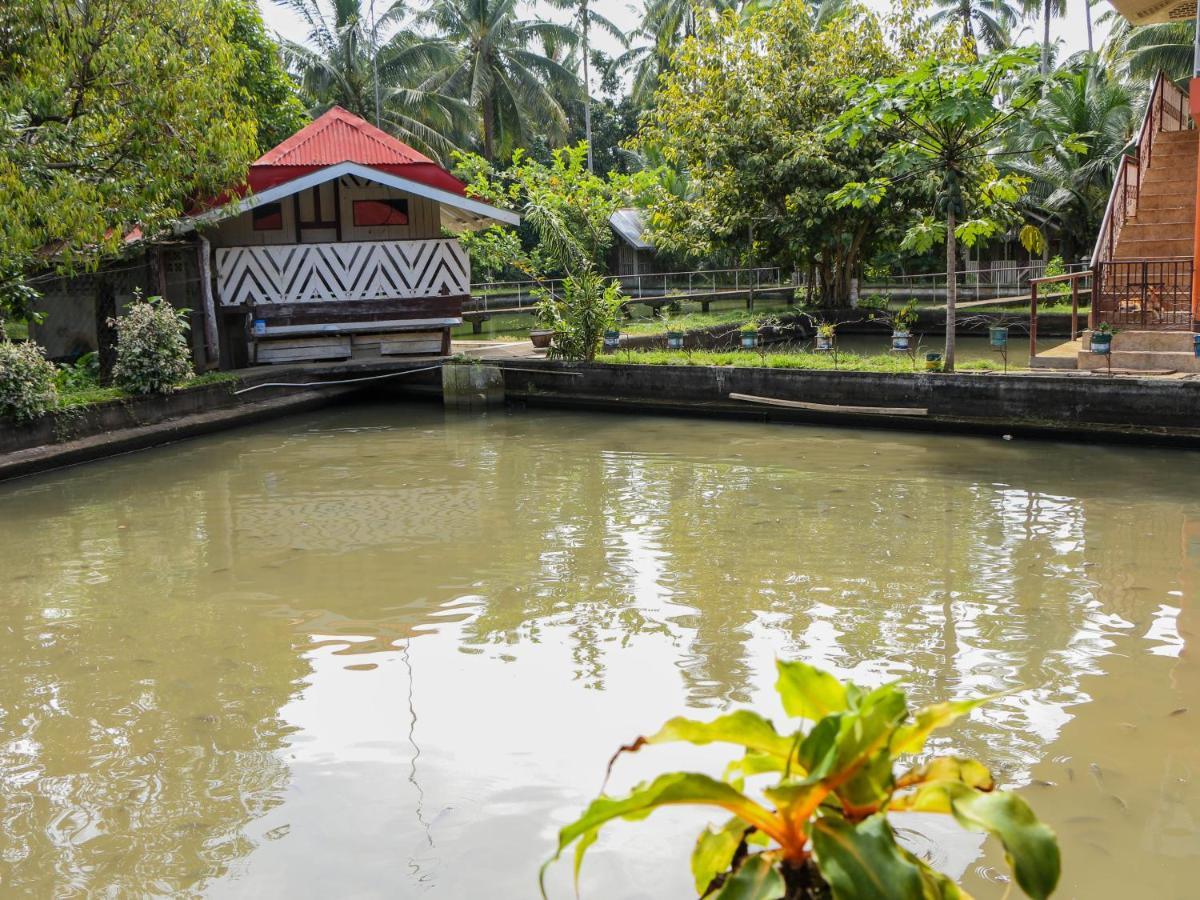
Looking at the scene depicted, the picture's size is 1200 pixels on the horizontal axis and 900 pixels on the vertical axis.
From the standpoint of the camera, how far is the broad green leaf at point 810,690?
6.61 feet

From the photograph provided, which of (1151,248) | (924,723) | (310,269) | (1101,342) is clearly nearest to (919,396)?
(1101,342)

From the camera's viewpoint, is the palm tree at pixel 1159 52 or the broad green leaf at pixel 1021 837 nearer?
the broad green leaf at pixel 1021 837

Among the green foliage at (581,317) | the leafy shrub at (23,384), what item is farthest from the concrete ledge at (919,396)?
the leafy shrub at (23,384)

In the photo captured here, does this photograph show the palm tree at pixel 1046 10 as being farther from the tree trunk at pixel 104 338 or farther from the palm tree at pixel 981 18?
the tree trunk at pixel 104 338

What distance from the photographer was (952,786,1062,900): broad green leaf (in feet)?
5.67

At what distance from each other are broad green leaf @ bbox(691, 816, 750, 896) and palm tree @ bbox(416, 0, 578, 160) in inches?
1207

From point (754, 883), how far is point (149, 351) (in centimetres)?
1352

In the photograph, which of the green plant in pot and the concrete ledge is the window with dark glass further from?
the green plant in pot

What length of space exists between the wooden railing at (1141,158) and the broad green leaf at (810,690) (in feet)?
45.9

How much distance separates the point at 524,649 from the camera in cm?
650

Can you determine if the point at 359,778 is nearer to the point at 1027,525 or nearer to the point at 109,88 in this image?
the point at 1027,525

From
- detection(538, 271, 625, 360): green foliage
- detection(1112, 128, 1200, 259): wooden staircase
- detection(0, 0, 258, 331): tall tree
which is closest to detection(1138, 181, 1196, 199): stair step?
detection(1112, 128, 1200, 259): wooden staircase

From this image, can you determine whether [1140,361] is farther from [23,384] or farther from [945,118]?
[23,384]

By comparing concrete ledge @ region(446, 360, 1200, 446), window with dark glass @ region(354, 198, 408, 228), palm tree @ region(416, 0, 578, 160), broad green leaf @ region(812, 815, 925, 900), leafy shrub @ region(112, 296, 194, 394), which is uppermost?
palm tree @ region(416, 0, 578, 160)
